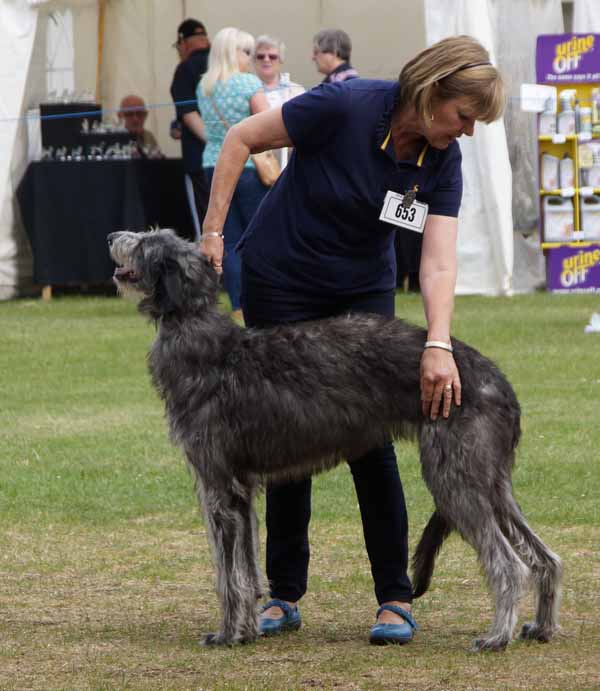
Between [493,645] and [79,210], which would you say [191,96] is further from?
[493,645]

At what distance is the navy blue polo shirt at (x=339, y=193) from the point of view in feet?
15.7

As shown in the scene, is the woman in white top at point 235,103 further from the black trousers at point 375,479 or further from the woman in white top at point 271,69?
the black trousers at point 375,479

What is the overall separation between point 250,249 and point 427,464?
963mm

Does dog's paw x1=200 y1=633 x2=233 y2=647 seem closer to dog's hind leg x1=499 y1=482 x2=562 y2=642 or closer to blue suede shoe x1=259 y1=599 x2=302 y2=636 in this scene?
blue suede shoe x1=259 y1=599 x2=302 y2=636

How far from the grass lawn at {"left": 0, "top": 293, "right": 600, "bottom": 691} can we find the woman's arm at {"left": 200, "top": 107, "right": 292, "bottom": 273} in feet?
4.26

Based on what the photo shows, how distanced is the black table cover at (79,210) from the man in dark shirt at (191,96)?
62 cm

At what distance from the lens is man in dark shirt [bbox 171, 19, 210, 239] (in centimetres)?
1468

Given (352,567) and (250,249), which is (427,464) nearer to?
(250,249)

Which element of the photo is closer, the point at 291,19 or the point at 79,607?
the point at 79,607

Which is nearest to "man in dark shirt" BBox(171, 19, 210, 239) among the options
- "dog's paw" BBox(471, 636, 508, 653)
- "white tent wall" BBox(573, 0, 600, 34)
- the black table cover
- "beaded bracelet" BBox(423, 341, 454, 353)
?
the black table cover

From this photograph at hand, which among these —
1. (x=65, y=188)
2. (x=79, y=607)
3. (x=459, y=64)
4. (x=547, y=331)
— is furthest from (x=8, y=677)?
(x=65, y=188)

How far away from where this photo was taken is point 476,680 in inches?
177

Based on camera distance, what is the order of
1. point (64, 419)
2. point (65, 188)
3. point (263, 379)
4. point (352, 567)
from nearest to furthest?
point (263, 379) < point (352, 567) < point (64, 419) < point (65, 188)

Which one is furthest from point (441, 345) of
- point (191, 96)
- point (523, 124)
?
point (523, 124)
